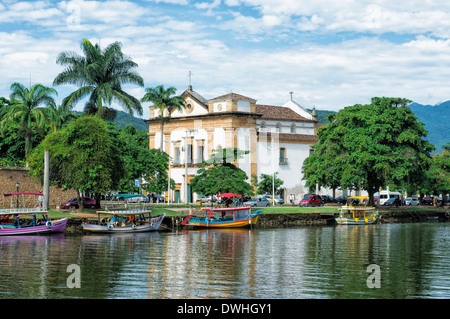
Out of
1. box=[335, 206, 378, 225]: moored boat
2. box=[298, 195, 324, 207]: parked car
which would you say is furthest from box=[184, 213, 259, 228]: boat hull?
box=[298, 195, 324, 207]: parked car

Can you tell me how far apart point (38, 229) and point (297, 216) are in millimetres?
25906

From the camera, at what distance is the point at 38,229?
4247cm

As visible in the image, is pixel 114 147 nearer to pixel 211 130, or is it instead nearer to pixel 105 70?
pixel 105 70

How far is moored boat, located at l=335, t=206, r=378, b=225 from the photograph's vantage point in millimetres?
59000

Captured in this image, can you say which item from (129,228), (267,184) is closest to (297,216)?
(129,228)

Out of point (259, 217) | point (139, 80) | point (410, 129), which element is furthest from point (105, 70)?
point (410, 129)

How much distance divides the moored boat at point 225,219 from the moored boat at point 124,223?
331cm

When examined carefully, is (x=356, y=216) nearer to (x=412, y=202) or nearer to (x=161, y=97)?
(x=161, y=97)

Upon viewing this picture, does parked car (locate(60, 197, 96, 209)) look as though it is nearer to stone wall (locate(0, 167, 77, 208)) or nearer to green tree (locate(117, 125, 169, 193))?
stone wall (locate(0, 167, 77, 208))

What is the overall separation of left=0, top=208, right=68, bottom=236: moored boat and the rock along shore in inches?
64.9

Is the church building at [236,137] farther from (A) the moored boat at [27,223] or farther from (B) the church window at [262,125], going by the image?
(A) the moored boat at [27,223]

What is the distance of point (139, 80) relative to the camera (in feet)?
184
